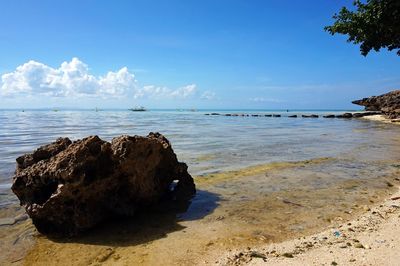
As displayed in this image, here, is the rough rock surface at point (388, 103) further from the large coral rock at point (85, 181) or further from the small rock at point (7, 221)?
the small rock at point (7, 221)

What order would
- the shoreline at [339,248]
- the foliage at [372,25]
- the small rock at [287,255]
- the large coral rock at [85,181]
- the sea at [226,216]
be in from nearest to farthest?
the shoreline at [339,248]
the small rock at [287,255]
the sea at [226,216]
the large coral rock at [85,181]
the foliage at [372,25]

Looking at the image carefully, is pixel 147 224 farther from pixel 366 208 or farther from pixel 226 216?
pixel 366 208

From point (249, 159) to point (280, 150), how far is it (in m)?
3.92

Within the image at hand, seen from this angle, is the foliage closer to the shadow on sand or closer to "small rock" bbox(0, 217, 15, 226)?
the shadow on sand

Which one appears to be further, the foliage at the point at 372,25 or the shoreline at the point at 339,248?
the foliage at the point at 372,25

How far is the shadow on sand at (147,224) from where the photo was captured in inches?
265

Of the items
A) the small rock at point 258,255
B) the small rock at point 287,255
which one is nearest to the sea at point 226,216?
the small rock at point 258,255

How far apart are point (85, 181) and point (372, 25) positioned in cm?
1233

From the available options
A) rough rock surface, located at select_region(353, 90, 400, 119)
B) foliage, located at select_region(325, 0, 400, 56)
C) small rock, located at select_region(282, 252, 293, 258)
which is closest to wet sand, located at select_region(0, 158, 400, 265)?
small rock, located at select_region(282, 252, 293, 258)

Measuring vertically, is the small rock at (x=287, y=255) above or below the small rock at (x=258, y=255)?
above

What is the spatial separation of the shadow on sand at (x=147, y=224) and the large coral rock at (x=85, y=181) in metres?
0.20

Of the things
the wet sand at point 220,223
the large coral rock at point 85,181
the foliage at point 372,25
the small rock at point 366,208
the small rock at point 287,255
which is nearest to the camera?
the small rock at point 287,255

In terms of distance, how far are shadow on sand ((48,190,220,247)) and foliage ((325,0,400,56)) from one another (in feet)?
31.4

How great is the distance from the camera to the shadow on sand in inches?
265
